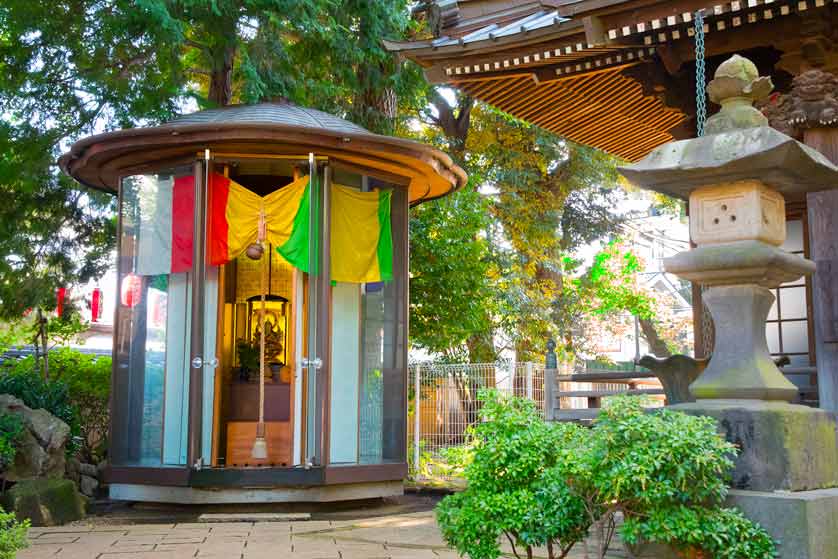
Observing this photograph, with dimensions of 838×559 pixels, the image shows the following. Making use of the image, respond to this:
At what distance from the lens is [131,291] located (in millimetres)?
9516

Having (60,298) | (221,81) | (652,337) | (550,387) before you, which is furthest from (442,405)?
(652,337)

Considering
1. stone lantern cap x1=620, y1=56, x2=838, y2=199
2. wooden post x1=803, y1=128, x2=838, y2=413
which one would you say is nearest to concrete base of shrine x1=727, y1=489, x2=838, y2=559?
stone lantern cap x1=620, y1=56, x2=838, y2=199

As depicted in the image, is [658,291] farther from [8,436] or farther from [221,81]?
[8,436]

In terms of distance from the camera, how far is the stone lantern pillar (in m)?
4.91

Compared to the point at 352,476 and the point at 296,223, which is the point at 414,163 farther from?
the point at 352,476

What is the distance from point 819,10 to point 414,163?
4295mm

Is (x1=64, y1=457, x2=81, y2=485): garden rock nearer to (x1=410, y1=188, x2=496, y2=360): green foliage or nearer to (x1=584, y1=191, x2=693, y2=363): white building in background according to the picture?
(x1=410, y1=188, x2=496, y2=360): green foliage

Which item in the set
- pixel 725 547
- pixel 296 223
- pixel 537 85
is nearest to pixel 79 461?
pixel 296 223

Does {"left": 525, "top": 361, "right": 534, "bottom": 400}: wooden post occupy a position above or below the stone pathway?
above

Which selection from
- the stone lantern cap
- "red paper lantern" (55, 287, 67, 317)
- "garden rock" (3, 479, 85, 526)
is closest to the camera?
the stone lantern cap

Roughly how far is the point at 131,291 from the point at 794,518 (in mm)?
7187

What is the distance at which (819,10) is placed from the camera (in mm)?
7164

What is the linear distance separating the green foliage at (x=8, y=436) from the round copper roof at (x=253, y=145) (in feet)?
9.36

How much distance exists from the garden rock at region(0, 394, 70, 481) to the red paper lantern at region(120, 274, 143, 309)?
153cm
